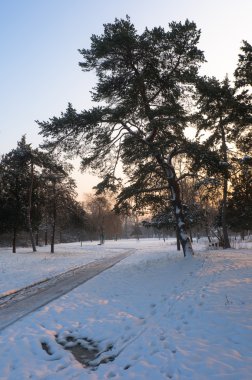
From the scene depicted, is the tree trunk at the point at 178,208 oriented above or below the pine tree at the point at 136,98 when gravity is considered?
below

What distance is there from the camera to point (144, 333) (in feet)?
25.0

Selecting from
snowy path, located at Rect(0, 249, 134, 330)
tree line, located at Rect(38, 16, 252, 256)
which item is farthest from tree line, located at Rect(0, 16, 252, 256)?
snowy path, located at Rect(0, 249, 134, 330)

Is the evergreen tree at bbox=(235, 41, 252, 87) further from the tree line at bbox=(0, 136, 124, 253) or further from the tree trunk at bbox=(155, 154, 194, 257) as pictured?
the tree line at bbox=(0, 136, 124, 253)

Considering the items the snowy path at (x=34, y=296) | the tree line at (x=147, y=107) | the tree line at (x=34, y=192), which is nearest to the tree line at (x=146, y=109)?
the tree line at (x=147, y=107)

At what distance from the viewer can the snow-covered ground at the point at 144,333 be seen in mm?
5848

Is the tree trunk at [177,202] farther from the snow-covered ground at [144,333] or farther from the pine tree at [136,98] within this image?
the snow-covered ground at [144,333]

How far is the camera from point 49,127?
16.9m

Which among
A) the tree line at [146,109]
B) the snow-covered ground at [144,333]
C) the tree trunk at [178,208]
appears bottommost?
the snow-covered ground at [144,333]

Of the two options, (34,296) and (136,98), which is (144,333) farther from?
(136,98)

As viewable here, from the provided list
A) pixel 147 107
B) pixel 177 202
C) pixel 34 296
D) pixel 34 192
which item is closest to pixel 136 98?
pixel 147 107

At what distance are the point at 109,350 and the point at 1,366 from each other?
6.91ft

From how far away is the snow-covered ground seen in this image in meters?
5.85

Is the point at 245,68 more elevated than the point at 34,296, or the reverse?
the point at 245,68

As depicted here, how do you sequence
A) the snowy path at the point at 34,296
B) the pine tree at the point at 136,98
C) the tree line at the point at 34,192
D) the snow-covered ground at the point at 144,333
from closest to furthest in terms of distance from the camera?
the snow-covered ground at the point at 144,333, the snowy path at the point at 34,296, the pine tree at the point at 136,98, the tree line at the point at 34,192
